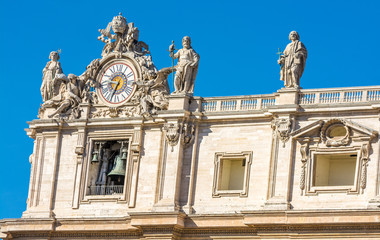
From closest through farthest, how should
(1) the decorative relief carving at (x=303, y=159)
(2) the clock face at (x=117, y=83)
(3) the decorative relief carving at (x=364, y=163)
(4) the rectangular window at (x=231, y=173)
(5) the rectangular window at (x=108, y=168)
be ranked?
(3) the decorative relief carving at (x=364, y=163) → (1) the decorative relief carving at (x=303, y=159) → (4) the rectangular window at (x=231, y=173) → (5) the rectangular window at (x=108, y=168) → (2) the clock face at (x=117, y=83)

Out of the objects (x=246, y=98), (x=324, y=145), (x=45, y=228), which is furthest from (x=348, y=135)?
(x=45, y=228)

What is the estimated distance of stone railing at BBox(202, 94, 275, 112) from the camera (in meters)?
55.3

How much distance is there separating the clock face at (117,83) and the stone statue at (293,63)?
256 inches

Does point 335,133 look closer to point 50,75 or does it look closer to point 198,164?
point 198,164

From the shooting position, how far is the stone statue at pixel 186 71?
56688mm

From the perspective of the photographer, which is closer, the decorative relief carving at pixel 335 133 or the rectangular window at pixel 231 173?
the decorative relief carving at pixel 335 133

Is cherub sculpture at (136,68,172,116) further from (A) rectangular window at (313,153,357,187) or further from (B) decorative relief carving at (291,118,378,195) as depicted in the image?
(A) rectangular window at (313,153,357,187)

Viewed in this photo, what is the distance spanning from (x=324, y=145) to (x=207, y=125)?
5.05 metres

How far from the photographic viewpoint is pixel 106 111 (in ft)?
190

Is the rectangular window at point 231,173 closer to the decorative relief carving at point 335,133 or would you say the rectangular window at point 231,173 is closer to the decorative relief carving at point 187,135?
the decorative relief carving at point 187,135

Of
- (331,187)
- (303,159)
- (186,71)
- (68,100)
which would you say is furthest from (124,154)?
(331,187)

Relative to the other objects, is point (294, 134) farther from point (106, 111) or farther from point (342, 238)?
point (106, 111)

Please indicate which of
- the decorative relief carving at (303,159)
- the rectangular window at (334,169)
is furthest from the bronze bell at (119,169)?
the rectangular window at (334,169)

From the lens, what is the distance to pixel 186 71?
56.7 metres
